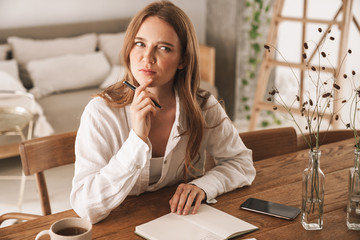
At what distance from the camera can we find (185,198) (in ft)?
4.62

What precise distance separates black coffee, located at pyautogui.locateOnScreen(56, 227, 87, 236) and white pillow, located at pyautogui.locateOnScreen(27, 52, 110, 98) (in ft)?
9.65

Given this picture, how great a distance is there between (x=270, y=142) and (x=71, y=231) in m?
1.02

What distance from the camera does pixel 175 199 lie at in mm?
1399

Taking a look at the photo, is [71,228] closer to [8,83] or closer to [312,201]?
[312,201]

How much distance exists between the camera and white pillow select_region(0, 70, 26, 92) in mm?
3639

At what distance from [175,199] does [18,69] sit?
3.06 metres

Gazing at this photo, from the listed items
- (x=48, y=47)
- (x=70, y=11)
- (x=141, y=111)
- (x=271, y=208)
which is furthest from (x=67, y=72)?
(x=271, y=208)

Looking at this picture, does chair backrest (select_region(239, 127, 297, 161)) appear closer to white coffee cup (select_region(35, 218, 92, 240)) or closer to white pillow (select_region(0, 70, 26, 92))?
white coffee cup (select_region(35, 218, 92, 240))

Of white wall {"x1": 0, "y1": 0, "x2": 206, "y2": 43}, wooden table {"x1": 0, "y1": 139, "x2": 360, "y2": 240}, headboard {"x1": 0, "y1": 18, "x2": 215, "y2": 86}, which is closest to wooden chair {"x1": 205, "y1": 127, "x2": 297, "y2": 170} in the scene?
wooden table {"x1": 0, "y1": 139, "x2": 360, "y2": 240}

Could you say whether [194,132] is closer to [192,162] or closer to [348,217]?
[192,162]

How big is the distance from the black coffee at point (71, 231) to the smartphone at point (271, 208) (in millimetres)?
499

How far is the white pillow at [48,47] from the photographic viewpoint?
13.5 feet

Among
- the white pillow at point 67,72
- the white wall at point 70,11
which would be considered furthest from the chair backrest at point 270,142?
the white wall at point 70,11

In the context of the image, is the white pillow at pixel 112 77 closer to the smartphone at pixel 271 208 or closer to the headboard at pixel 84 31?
the headboard at pixel 84 31
